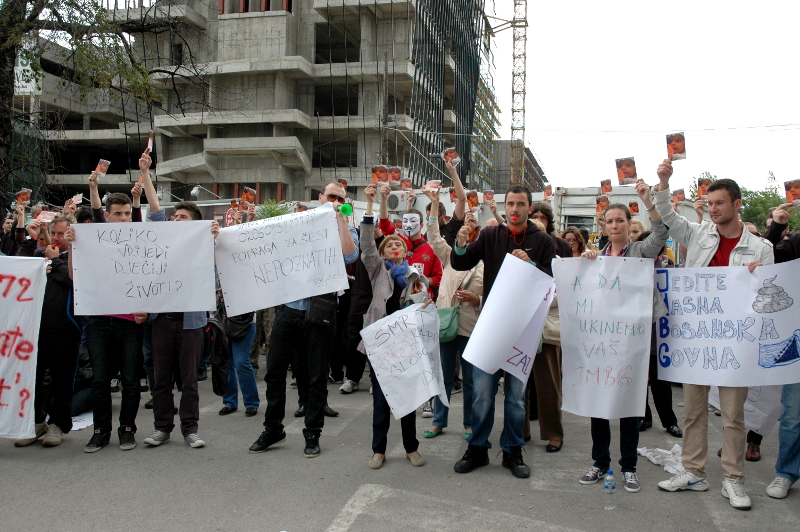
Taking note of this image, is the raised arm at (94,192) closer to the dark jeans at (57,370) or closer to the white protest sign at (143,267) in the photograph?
the white protest sign at (143,267)

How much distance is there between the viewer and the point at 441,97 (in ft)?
167

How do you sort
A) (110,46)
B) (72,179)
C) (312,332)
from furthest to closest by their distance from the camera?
(72,179)
(110,46)
(312,332)

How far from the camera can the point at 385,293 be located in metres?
5.16

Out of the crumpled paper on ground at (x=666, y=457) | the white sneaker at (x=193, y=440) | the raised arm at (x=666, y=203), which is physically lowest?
the crumpled paper on ground at (x=666, y=457)

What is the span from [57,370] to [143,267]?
116cm

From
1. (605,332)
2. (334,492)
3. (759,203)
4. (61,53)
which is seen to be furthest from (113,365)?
(759,203)

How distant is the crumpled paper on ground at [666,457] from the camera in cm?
463

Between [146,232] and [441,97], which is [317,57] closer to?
[441,97]

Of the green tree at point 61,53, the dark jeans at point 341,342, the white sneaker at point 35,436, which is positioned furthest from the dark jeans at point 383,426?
the green tree at point 61,53

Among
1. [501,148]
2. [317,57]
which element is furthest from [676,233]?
[501,148]

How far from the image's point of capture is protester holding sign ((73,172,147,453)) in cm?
512

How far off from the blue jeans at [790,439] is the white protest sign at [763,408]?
0.27 meters

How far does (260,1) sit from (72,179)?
20.1 metres

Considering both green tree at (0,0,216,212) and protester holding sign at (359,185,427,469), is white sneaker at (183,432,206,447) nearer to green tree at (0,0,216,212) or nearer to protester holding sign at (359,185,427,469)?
protester holding sign at (359,185,427,469)
